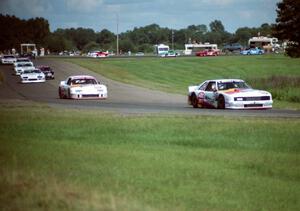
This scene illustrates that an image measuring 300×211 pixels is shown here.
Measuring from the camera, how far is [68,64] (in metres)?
71.8

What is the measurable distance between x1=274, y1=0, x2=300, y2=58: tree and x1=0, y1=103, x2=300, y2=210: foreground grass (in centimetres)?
3795

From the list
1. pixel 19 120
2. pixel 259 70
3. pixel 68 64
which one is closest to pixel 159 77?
pixel 259 70

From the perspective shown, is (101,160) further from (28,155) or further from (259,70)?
(259,70)

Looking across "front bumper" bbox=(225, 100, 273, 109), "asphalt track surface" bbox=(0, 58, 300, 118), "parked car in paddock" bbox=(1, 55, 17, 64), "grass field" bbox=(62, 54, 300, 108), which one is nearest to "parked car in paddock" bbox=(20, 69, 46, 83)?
"asphalt track surface" bbox=(0, 58, 300, 118)

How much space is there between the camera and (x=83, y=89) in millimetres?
31641

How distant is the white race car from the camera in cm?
3166

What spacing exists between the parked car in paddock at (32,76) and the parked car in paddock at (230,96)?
2754 cm

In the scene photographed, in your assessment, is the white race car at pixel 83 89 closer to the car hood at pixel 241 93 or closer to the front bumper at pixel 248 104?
the car hood at pixel 241 93

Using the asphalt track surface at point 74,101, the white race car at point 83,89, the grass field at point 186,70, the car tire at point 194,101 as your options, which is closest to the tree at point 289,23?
the grass field at point 186,70

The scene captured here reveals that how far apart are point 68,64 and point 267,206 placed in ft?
213

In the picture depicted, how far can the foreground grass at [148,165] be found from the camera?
24.5 feet

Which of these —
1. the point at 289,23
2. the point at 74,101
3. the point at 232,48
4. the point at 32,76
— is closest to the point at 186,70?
the point at 289,23

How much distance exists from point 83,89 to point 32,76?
1997cm

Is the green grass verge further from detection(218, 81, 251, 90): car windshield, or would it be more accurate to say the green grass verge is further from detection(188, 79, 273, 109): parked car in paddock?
detection(218, 81, 251, 90): car windshield
